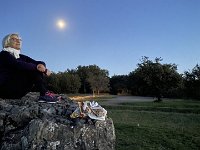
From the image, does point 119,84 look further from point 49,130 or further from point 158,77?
point 49,130

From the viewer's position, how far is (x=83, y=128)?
204 inches

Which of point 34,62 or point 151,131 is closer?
point 34,62

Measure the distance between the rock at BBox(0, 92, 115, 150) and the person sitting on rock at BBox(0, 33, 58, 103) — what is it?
0.51 metres

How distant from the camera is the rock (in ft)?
16.4

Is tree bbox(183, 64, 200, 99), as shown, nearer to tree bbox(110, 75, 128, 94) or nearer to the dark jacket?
tree bbox(110, 75, 128, 94)

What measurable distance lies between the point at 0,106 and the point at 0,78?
23.4 inches

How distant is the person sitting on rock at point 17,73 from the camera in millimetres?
6184

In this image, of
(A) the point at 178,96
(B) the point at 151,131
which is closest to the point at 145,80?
(A) the point at 178,96

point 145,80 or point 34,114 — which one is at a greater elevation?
point 145,80

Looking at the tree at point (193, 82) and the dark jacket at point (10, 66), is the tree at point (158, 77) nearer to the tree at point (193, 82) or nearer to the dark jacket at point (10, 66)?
the tree at point (193, 82)

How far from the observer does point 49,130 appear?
503cm

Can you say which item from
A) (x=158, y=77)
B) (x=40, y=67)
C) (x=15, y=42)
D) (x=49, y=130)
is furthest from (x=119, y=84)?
(x=49, y=130)

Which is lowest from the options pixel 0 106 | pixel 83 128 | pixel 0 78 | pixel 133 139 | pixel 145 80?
pixel 133 139

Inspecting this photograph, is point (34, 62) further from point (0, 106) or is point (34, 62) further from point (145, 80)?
point (145, 80)
